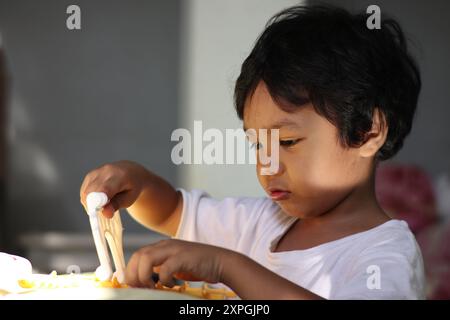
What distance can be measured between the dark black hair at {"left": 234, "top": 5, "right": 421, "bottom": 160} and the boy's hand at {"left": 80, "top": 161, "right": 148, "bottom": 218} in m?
0.17

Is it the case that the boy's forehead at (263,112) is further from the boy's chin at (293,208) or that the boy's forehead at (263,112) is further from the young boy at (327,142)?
the boy's chin at (293,208)

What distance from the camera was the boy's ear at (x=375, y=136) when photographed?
914 mm

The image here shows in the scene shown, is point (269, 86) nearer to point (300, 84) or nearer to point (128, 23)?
point (300, 84)

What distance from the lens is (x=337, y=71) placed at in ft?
2.92

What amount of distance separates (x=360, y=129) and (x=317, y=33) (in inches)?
5.2

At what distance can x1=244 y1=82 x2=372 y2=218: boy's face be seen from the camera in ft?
2.79

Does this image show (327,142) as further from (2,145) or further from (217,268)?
(2,145)

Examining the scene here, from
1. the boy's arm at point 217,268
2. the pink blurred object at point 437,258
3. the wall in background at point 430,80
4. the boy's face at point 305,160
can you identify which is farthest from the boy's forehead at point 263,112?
the pink blurred object at point 437,258

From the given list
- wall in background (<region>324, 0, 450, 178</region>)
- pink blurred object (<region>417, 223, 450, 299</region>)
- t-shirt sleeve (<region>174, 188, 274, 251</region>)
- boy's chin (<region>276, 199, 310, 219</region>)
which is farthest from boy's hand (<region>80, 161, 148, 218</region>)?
pink blurred object (<region>417, 223, 450, 299</region>)

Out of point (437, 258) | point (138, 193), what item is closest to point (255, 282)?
point (138, 193)

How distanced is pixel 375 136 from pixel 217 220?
0.29m

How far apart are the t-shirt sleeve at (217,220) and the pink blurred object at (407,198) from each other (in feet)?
2.65

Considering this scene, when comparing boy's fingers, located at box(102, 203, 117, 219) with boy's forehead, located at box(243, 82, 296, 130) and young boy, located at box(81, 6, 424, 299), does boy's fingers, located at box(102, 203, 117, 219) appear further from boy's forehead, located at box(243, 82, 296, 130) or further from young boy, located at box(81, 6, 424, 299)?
boy's forehead, located at box(243, 82, 296, 130)
